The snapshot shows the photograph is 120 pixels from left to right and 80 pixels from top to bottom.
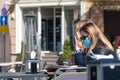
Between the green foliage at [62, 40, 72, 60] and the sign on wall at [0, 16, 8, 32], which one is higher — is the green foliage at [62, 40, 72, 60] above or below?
below

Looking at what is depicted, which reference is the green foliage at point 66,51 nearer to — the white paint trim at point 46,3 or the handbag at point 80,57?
the white paint trim at point 46,3

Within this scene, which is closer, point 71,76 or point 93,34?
point 71,76

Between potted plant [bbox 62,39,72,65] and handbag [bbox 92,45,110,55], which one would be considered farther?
potted plant [bbox 62,39,72,65]

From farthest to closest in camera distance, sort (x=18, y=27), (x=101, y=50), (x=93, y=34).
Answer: (x=18, y=27), (x=93, y=34), (x=101, y=50)

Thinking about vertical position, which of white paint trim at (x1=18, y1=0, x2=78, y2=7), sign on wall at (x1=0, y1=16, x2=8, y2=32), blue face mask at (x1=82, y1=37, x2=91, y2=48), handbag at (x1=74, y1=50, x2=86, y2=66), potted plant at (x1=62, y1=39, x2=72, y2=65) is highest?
white paint trim at (x1=18, y1=0, x2=78, y2=7)

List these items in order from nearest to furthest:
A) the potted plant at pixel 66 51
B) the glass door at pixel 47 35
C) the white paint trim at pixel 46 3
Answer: the potted plant at pixel 66 51 < the white paint trim at pixel 46 3 < the glass door at pixel 47 35

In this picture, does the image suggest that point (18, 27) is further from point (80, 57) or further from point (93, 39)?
point (93, 39)

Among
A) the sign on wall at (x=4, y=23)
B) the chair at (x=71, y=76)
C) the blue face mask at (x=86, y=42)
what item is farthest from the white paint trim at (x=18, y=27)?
the chair at (x=71, y=76)

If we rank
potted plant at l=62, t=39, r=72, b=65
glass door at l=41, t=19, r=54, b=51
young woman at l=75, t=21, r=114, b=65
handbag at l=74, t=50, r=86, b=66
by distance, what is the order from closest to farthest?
Answer: young woman at l=75, t=21, r=114, b=65, handbag at l=74, t=50, r=86, b=66, potted plant at l=62, t=39, r=72, b=65, glass door at l=41, t=19, r=54, b=51

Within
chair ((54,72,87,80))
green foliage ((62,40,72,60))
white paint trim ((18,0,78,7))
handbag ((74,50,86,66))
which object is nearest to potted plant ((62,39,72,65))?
green foliage ((62,40,72,60))

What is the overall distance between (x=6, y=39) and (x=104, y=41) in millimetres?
16897

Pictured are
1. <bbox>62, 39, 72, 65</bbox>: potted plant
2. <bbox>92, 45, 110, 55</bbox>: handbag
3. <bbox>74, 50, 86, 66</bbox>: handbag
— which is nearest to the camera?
<bbox>92, 45, 110, 55</bbox>: handbag

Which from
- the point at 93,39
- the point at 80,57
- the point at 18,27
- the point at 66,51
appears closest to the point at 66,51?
the point at 66,51

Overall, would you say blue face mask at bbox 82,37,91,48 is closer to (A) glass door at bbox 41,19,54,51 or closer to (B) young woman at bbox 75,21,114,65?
(B) young woman at bbox 75,21,114,65
